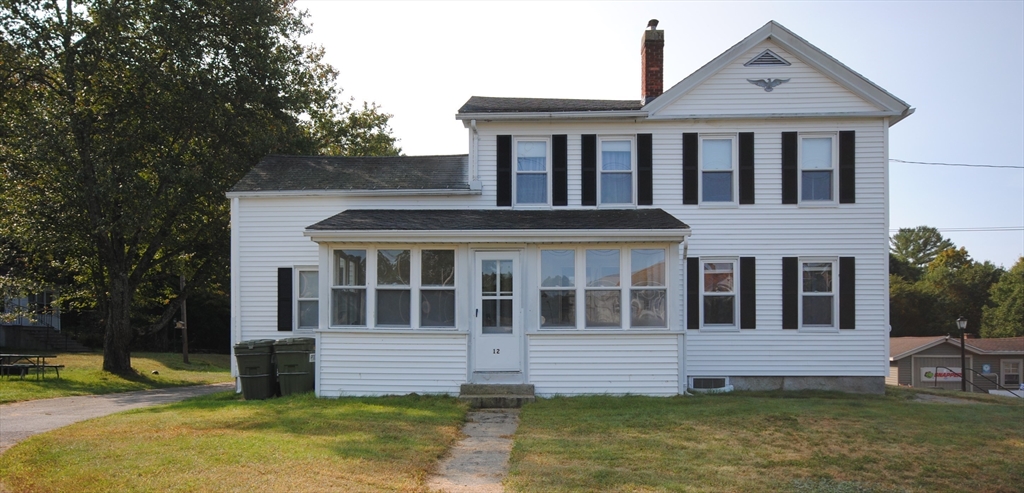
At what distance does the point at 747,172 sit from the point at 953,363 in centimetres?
3043

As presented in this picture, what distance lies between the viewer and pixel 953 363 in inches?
1596

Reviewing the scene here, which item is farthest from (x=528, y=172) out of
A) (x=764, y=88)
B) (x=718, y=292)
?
(x=764, y=88)

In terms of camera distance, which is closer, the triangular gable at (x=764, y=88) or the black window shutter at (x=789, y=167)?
the triangular gable at (x=764, y=88)

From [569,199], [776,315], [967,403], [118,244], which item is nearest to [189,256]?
[118,244]

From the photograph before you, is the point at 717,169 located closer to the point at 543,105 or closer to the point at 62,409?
the point at 543,105

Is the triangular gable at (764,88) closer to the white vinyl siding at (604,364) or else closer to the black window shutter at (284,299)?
the white vinyl siding at (604,364)

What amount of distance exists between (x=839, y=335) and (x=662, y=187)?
480 cm

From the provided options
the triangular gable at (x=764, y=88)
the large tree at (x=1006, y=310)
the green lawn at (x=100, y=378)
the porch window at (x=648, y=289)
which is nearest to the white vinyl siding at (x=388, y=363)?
the porch window at (x=648, y=289)

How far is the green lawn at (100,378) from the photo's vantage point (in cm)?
1914

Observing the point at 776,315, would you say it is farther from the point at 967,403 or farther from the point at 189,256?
the point at 189,256

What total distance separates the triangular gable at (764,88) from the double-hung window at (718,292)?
3178 mm

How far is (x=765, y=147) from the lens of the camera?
16812 millimetres

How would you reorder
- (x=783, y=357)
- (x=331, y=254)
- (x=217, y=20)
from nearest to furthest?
1. (x=331, y=254)
2. (x=783, y=357)
3. (x=217, y=20)

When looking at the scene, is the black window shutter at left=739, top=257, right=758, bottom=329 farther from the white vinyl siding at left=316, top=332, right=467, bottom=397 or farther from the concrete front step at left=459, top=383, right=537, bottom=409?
the white vinyl siding at left=316, top=332, right=467, bottom=397
